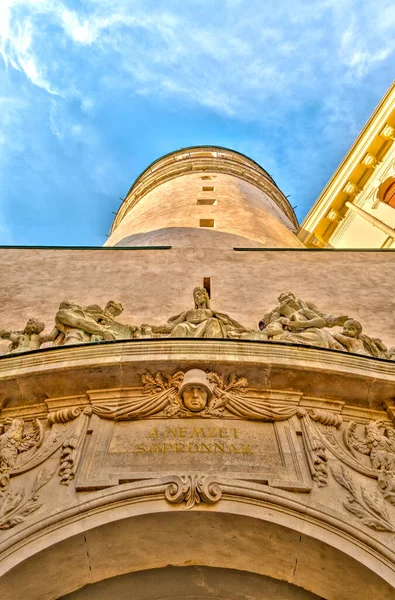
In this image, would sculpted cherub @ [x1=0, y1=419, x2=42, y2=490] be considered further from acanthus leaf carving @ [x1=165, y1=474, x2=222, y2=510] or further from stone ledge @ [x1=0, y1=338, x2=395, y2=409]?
acanthus leaf carving @ [x1=165, y1=474, x2=222, y2=510]

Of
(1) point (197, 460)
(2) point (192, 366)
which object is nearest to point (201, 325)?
(2) point (192, 366)

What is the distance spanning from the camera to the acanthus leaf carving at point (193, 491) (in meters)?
5.13

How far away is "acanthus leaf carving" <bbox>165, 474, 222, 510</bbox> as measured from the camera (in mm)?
5133

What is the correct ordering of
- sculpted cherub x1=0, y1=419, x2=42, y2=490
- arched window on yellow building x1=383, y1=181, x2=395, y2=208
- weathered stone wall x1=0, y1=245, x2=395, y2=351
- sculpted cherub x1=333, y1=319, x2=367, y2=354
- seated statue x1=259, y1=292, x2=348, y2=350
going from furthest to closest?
arched window on yellow building x1=383, y1=181, x2=395, y2=208
weathered stone wall x1=0, y1=245, x2=395, y2=351
sculpted cherub x1=333, y1=319, x2=367, y2=354
seated statue x1=259, y1=292, x2=348, y2=350
sculpted cherub x1=0, y1=419, x2=42, y2=490

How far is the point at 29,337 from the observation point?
7.65m

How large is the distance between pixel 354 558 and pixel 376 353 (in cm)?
314

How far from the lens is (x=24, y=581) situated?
494 cm

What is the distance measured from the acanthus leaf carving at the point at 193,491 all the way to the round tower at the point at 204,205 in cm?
973

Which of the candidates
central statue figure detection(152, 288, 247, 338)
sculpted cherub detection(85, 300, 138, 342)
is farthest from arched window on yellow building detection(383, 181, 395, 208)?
sculpted cherub detection(85, 300, 138, 342)

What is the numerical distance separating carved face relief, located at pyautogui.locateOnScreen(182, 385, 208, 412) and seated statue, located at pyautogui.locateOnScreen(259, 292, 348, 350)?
4.24 ft

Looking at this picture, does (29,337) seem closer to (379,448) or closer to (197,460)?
(197,460)

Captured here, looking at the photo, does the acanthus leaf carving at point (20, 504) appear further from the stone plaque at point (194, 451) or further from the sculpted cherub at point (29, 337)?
the sculpted cherub at point (29, 337)

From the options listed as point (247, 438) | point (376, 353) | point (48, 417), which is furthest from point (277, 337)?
point (48, 417)

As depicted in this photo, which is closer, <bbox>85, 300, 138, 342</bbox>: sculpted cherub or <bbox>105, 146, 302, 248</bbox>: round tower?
<bbox>85, 300, 138, 342</bbox>: sculpted cherub
